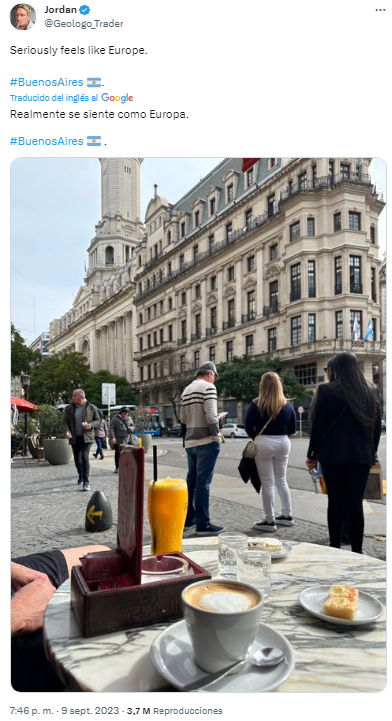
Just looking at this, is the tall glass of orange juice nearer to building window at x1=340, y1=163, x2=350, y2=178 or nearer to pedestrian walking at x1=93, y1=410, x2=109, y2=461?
building window at x1=340, y1=163, x2=350, y2=178

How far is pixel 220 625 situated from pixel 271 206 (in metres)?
25.1

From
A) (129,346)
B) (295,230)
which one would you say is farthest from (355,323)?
(129,346)

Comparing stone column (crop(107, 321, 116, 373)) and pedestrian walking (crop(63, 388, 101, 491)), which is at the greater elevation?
stone column (crop(107, 321, 116, 373))

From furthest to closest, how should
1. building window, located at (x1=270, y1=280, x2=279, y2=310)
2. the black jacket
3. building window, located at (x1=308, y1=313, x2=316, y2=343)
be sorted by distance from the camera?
building window, located at (x1=270, y1=280, x2=279, y2=310) < building window, located at (x1=308, y1=313, x2=316, y2=343) < the black jacket

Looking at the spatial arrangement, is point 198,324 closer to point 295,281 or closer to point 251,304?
point 251,304

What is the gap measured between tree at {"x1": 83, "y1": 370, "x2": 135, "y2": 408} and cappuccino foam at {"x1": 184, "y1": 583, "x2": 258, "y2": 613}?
134ft

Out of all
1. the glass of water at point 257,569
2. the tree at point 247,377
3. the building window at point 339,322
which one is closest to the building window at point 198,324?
the tree at point 247,377

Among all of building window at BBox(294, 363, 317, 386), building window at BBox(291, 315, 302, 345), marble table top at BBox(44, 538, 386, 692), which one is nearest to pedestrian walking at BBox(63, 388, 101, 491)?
marble table top at BBox(44, 538, 386, 692)
